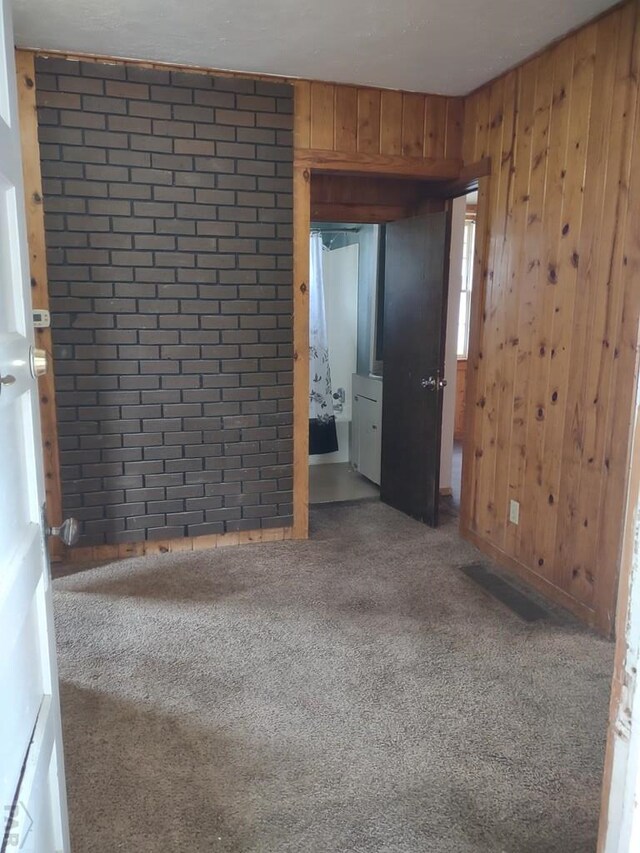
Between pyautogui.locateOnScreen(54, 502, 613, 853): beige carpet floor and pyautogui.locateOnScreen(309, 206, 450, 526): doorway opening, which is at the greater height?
pyautogui.locateOnScreen(309, 206, 450, 526): doorway opening

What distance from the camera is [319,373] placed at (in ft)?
17.3

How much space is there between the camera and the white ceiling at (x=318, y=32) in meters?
2.39

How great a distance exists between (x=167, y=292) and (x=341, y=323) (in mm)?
2419

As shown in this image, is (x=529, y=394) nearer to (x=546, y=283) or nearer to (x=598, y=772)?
(x=546, y=283)

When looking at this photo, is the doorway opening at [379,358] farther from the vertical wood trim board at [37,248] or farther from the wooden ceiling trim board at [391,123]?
the vertical wood trim board at [37,248]

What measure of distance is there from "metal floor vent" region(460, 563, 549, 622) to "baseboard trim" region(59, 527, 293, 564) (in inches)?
42.7

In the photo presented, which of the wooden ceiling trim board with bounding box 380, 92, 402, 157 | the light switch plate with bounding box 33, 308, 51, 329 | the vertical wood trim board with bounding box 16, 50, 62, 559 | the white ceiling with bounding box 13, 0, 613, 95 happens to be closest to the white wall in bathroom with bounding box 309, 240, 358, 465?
the wooden ceiling trim board with bounding box 380, 92, 402, 157

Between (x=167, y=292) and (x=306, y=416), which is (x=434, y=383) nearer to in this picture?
(x=306, y=416)

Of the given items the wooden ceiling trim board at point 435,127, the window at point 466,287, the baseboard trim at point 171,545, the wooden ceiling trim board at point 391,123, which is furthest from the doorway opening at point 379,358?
the window at point 466,287

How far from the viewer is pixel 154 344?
3.24m

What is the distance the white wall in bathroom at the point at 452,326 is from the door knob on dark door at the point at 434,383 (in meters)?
0.44

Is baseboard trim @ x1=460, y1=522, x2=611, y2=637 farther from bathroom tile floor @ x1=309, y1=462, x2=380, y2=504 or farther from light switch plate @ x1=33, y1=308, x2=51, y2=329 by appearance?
light switch plate @ x1=33, y1=308, x2=51, y2=329

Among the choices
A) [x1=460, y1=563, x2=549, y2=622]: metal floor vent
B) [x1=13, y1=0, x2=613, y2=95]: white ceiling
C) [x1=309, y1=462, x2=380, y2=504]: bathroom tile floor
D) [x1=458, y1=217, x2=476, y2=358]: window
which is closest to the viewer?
[x1=13, y1=0, x2=613, y2=95]: white ceiling

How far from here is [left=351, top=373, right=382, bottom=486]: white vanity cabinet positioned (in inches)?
184
